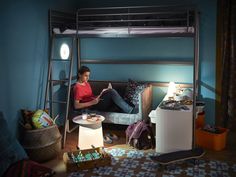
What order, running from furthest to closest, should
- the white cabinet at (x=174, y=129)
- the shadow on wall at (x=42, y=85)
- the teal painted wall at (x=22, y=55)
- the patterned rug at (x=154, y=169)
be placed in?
the shadow on wall at (x=42, y=85), the white cabinet at (x=174, y=129), the teal painted wall at (x=22, y=55), the patterned rug at (x=154, y=169)

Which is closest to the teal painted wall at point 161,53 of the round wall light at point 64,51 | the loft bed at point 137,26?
the loft bed at point 137,26

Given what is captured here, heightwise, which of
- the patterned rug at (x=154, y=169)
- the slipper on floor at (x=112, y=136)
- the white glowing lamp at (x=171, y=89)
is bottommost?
the patterned rug at (x=154, y=169)

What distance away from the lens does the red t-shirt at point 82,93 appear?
14.7 ft

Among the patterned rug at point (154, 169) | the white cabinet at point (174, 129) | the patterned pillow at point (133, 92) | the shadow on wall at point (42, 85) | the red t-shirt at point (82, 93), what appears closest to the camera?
the patterned rug at point (154, 169)

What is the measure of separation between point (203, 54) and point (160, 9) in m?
1.01

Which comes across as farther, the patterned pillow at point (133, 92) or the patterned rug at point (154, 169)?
the patterned pillow at point (133, 92)

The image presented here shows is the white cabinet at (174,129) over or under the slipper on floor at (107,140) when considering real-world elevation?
over

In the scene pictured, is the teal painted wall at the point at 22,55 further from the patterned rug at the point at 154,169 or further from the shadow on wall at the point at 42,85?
the patterned rug at the point at 154,169

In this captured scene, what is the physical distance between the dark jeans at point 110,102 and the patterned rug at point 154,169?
96 centimetres

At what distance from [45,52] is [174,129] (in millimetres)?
2155

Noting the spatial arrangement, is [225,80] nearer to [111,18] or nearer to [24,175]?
[111,18]

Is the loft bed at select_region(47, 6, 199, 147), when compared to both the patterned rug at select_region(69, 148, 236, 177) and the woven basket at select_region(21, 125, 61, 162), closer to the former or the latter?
the patterned rug at select_region(69, 148, 236, 177)

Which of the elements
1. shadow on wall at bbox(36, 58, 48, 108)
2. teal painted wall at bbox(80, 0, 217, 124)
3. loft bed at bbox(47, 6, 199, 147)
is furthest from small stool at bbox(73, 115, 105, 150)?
teal painted wall at bbox(80, 0, 217, 124)

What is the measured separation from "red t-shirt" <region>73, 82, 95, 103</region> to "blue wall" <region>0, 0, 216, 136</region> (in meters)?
0.49
